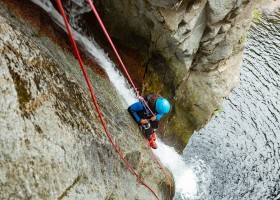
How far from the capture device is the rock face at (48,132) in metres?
4.23

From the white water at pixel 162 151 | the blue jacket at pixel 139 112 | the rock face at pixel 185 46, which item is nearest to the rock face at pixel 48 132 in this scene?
the blue jacket at pixel 139 112

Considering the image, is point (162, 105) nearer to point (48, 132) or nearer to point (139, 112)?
point (139, 112)

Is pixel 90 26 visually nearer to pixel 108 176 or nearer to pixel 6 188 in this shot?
pixel 108 176

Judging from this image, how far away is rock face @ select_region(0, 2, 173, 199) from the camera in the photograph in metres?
4.23

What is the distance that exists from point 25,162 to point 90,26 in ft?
20.3

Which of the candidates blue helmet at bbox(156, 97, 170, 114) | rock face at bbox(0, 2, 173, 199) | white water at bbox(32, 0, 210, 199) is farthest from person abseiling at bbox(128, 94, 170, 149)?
rock face at bbox(0, 2, 173, 199)

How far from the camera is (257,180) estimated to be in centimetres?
1486

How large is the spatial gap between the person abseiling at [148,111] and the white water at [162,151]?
1.67 ft

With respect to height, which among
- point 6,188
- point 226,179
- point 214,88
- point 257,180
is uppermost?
point 6,188

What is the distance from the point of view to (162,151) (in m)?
11.5

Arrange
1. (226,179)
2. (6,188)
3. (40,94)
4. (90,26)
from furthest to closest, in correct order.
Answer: (226,179) < (90,26) < (40,94) < (6,188)

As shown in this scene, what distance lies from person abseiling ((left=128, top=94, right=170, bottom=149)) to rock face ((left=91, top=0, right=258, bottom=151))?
1.80m

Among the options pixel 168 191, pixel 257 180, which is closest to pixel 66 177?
pixel 168 191

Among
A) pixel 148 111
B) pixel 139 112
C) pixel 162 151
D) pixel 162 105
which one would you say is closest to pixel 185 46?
pixel 162 105
